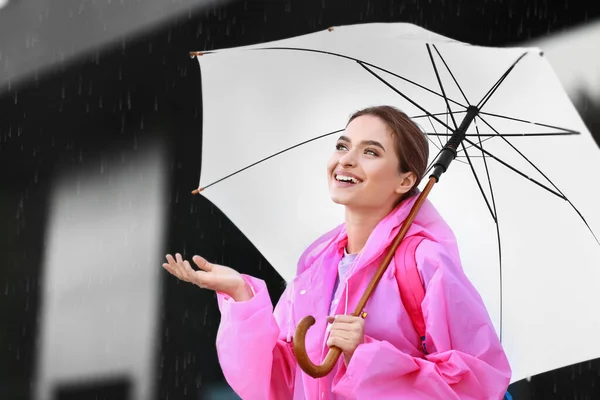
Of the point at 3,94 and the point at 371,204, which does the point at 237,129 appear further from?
the point at 3,94

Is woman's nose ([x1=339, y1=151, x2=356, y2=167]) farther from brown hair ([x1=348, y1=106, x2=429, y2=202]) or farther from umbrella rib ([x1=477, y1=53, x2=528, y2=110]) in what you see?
umbrella rib ([x1=477, y1=53, x2=528, y2=110])

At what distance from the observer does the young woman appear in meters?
1.67

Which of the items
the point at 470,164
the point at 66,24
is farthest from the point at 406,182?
the point at 66,24

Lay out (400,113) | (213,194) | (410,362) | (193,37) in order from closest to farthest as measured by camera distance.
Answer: (410,362) → (400,113) → (213,194) → (193,37)

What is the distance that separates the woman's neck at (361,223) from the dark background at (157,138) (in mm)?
1892

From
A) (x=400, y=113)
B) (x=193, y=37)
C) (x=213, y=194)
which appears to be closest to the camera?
(x=400, y=113)

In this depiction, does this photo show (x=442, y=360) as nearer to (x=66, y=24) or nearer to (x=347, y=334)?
(x=347, y=334)

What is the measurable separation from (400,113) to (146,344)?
7.19 feet

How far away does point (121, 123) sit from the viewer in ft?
13.2

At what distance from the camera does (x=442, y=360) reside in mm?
1687

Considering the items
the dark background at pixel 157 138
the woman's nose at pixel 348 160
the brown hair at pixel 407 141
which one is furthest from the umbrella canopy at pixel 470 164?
the dark background at pixel 157 138

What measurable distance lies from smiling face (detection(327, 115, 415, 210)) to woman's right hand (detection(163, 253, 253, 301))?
264 millimetres

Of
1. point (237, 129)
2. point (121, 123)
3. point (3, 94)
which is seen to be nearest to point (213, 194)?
point (237, 129)

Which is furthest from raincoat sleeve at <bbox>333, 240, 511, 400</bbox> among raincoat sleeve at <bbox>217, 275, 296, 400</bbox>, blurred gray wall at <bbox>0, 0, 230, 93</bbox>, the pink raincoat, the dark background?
blurred gray wall at <bbox>0, 0, 230, 93</bbox>
